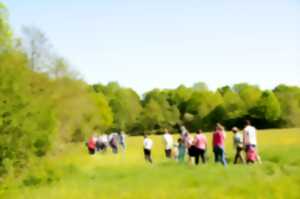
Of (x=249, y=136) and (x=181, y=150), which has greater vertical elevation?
(x=249, y=136)

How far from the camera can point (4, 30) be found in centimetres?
3978

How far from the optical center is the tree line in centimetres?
2666

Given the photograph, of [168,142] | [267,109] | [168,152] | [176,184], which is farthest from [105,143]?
[267,109]

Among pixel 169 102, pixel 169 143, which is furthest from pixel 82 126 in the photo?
pixel 169 102

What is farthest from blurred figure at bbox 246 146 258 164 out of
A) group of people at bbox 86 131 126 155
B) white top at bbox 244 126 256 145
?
group of people at bbox 86 131 126 155

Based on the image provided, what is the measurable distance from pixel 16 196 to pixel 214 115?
→ 379 feet

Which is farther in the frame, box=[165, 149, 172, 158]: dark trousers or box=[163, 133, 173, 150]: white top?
box=[165, 149, 172, 158]: dark trousers

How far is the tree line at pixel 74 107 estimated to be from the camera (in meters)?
26.7

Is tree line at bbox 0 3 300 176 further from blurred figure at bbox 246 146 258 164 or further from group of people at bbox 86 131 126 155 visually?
blurred figure at bbox 246 146 258 164

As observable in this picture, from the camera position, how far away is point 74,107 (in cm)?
6041

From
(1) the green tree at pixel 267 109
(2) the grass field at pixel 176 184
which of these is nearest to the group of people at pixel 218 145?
(2) the grass field at pixel 176 184

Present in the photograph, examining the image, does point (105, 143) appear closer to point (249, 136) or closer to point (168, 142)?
point (168, 142)

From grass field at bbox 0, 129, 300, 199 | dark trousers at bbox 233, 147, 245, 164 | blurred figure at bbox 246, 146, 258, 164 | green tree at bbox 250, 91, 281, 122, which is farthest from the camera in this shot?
green tree at bbox 250, 91, 281, 122

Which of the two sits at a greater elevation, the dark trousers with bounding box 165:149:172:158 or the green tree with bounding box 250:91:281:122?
the green tree with bounding box 250:91:281:122
